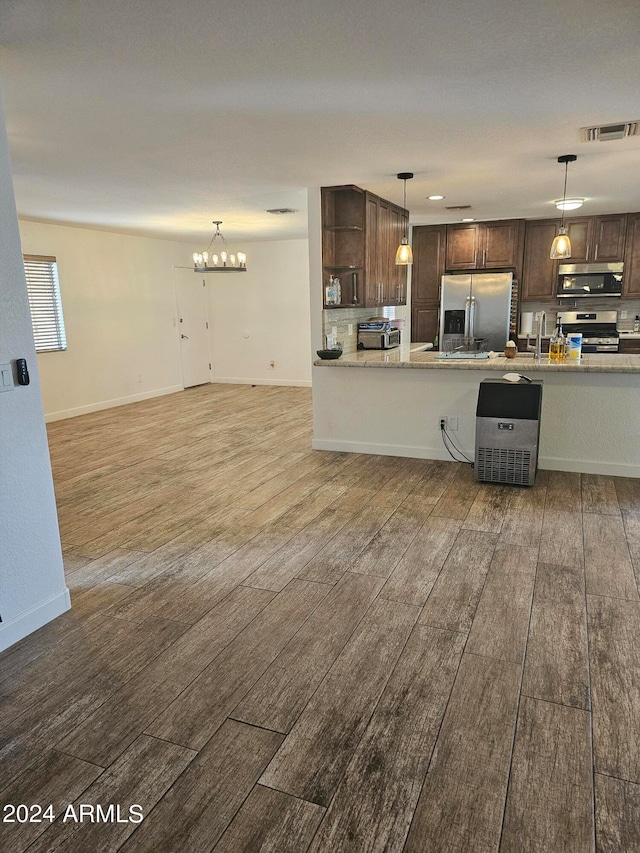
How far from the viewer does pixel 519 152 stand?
374cm

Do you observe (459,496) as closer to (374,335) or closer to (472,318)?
(374,335)

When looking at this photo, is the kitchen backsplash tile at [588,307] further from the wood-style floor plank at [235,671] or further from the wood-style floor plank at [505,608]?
the wood-style floor plank at [235,671]

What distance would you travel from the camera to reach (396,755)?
179cm

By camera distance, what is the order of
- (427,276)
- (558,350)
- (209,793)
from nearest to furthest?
(209,793) < (558,350) < (427,276)

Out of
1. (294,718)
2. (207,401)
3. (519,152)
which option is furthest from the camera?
(207,401)

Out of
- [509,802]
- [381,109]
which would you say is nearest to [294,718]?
[509,802]

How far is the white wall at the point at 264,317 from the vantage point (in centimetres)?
893

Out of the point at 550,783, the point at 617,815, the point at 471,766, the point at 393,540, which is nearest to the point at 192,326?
the point at 393,540

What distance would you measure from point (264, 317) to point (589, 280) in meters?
4.88

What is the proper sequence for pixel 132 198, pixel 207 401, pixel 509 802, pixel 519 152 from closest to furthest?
pixel 509 802, pixel 519 152, pixel 132 198, pixel 207 401

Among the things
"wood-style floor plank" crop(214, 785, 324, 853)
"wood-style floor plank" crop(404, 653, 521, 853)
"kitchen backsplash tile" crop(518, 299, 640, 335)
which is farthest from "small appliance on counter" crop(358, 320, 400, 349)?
"wood-style floor plank" crop(214, 785, 324, 853)

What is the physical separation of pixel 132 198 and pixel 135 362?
11.6ft

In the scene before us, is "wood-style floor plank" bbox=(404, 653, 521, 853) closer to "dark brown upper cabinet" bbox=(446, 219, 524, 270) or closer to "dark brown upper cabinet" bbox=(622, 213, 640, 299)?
"dark brown upper cabinet" bbox=(446, 219, 524, 270)

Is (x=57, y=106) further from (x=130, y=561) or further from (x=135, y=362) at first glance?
(x=135, y=362)
